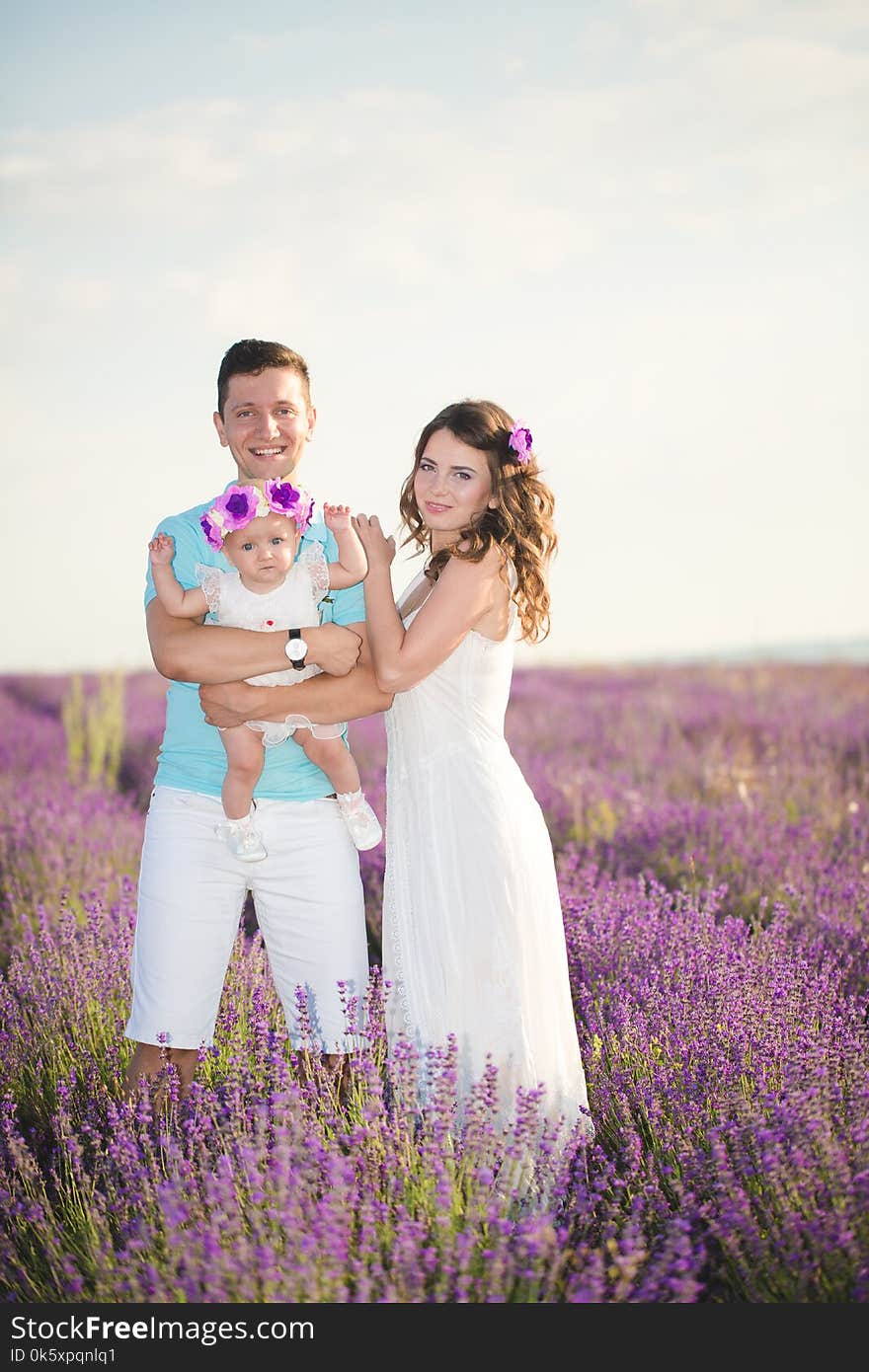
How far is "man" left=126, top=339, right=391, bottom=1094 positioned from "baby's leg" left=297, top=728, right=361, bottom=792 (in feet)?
0.17

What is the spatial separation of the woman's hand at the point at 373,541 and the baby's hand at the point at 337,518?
41 millimetres

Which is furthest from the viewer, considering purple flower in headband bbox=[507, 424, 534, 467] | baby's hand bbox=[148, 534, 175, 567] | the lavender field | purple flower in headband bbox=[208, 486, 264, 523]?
purple flower in headband bbox=[507, 424, 534, 467]

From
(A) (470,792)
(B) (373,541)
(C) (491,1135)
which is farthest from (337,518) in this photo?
(C) (491,1135)

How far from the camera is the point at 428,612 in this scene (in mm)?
2994

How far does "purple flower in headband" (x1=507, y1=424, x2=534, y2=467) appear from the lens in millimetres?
3197

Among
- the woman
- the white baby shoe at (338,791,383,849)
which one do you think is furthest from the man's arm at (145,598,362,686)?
the white baby shoe at (338,791,383,849)

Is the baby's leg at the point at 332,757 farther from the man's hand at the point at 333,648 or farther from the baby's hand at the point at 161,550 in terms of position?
the baby's hand at the point at 161,550

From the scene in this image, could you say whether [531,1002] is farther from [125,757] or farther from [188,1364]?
[125,757]

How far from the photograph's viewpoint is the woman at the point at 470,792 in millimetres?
2992

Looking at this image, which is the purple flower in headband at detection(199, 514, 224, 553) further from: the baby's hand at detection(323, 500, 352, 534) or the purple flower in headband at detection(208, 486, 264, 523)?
the baby's hand at detection(323, 500, 352, 534)

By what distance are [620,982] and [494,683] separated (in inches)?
50.6

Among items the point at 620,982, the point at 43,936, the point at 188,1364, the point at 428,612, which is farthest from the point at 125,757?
the point at 188,1364

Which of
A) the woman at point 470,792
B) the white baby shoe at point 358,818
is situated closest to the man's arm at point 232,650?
the woman at point 470,792

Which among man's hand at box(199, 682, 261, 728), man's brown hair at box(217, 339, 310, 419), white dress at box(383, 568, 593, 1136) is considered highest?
man's brown hair at box(217, 339, 310, 419)
